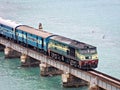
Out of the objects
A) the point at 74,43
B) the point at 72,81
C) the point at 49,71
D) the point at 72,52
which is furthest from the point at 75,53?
the point at 49,71

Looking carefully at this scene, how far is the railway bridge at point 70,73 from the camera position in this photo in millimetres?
58031

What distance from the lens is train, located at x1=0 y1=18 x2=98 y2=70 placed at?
63.4 metres

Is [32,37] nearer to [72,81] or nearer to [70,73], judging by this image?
[72,81]

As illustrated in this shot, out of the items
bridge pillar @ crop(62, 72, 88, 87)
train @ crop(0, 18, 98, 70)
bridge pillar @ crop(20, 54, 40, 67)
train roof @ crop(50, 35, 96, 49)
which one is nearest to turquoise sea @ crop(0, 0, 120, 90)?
bridge pillar @ crop(62, 72, 88, 87)

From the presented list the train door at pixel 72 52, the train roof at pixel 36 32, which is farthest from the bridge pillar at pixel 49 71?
the train door at pixel 72 52

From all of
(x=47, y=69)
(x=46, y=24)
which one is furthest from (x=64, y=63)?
(x=46, y=24)

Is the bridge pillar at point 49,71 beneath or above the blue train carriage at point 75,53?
beneath

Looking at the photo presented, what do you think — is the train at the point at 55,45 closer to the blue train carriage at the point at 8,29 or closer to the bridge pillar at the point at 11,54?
the blue train carriage at the point at 8,29

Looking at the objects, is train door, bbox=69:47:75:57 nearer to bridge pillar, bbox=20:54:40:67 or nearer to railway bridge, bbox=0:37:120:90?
railway bridge, bbox=0:37:120:90

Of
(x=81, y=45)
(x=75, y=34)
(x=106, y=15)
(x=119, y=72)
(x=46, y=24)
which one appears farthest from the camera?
(x=106, y=15)

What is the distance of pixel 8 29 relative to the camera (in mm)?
88250

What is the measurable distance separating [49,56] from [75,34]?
54093 mm

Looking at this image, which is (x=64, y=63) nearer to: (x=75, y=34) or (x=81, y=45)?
(x=81, y=45)

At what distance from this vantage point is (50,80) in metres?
72.1
